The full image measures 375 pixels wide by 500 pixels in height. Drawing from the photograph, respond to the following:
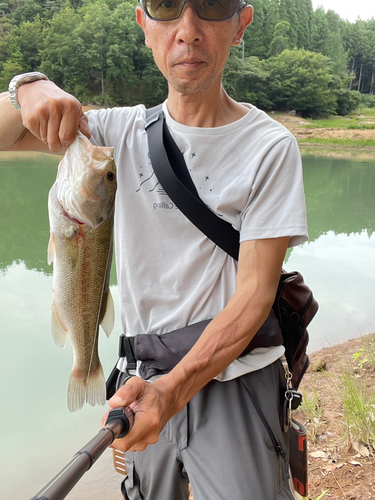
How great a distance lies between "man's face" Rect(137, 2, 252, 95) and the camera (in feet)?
5.57

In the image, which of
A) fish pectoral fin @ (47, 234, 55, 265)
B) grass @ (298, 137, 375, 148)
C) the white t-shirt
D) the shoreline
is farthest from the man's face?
grass @ (298, 137, 375, 148)

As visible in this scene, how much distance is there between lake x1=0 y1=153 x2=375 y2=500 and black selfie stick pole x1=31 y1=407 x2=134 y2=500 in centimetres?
252

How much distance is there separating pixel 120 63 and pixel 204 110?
45196 millimetres

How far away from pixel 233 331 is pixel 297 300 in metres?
0.48

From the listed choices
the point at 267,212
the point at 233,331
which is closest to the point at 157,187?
the point at 267,212

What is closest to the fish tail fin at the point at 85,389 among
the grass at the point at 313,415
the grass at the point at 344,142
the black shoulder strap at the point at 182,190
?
the black shoulder strap at the point at 182,190

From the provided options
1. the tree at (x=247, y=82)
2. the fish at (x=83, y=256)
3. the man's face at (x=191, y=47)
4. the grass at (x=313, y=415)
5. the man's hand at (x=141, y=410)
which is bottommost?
the grass at (x=313, y=415)

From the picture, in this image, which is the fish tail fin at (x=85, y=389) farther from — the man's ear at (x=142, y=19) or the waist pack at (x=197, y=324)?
the man's ear at (x=142, y=19)

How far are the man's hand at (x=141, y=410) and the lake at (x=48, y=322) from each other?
2.42 metres

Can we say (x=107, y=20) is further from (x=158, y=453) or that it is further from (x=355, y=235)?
(x=158, y=453)

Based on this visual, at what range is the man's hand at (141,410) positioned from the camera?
4.17ft

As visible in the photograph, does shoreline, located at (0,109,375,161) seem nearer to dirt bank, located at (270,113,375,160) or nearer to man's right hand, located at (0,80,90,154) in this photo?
dirt bank, located at (270,113,375,160)

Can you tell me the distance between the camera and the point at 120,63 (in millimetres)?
43125

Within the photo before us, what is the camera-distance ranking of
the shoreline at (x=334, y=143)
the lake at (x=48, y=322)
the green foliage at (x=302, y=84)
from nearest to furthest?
the lake at (x=48, y=322) → the shoreline at (x=334, y=143) → the green foliage at (x=302, y=84)
